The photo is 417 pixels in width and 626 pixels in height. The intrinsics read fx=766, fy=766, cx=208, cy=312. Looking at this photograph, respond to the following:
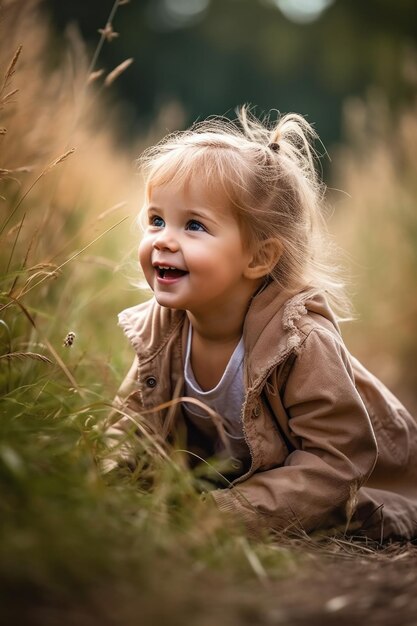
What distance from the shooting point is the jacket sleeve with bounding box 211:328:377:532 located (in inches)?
74.7

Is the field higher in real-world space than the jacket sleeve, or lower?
higher

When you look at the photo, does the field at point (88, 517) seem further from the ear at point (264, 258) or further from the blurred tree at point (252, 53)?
the blurred tree at point (252, 53)

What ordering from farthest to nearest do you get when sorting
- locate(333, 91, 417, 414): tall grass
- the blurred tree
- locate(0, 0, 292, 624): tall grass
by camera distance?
the blurred tree < locate(333, 91, 417, 414): tall grass < locate(0, 0, 292, 624): tall grass

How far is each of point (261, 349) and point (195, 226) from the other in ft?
1.23

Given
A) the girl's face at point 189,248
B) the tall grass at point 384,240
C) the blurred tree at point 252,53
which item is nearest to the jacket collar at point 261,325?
the girl's face at point 189,248

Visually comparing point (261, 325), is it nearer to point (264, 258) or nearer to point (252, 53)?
point (264, 258)

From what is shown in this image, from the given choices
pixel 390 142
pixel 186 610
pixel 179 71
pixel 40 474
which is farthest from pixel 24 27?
pixel 179 71

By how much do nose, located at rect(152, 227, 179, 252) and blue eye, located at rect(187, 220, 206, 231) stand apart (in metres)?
0.06

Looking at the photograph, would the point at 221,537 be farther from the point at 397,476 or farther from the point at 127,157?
the point at 127,157

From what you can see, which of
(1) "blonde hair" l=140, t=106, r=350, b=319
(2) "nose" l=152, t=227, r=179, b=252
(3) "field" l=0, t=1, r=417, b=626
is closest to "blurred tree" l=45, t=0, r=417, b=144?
(3) "field" l=0, t=1, r=417, b=626

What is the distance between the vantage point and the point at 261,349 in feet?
6.70

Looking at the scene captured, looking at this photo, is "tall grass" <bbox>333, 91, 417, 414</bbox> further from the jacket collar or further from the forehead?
the forehead

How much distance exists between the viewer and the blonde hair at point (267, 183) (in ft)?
6.80

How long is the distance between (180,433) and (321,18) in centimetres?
2087
